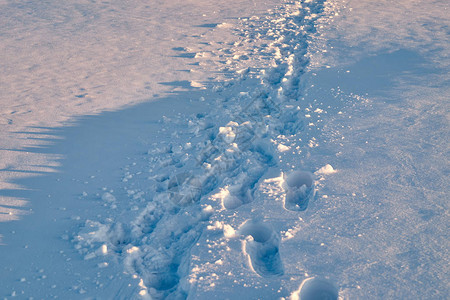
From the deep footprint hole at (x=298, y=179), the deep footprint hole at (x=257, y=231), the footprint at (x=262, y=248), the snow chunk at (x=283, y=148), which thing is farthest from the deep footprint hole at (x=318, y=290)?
the snow chunk at (x=283, y=148)

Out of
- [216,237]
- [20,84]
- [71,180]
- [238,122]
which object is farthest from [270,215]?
[20,84]

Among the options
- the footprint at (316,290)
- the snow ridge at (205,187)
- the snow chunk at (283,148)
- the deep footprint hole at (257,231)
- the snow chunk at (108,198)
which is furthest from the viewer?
the snow chunk at (283,148)

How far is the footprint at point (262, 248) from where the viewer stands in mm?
2520

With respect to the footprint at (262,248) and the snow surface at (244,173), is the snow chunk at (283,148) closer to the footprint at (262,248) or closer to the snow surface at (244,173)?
the snow surface at (244,173)

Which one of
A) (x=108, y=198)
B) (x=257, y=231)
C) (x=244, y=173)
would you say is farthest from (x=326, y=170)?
(x=108, y=198)

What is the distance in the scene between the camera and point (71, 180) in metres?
3.40

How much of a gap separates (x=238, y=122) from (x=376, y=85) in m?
1.70

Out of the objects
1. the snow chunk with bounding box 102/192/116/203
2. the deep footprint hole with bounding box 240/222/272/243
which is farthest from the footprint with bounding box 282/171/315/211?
the snow chunk with bounding box 102/192/116/203

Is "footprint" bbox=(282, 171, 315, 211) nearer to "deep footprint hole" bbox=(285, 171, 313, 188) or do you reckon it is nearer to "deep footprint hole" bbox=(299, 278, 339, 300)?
"deep footprint hole" bbox=(285, 171, 313, 188)

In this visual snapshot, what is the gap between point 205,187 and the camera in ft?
10.7

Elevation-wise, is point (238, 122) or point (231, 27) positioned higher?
point (231, 27)

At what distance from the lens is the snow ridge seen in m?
2.64

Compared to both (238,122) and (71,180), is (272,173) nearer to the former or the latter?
(238,122)

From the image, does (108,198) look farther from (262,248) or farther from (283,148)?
(283,148)
